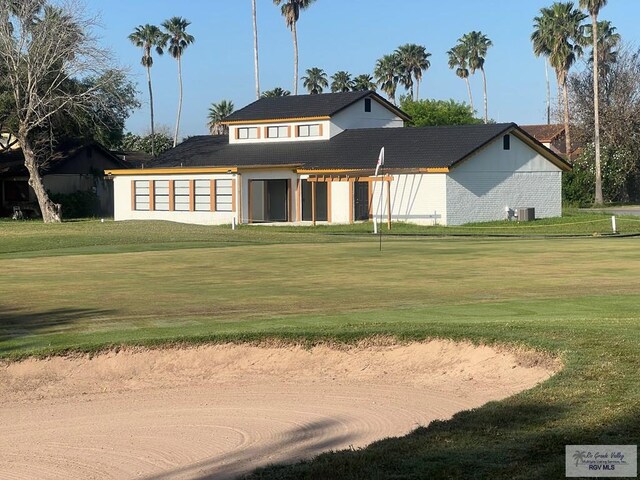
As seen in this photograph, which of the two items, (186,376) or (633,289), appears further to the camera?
(633,289)

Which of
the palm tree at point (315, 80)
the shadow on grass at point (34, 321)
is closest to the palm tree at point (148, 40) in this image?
the palm tree at point (315, 80)

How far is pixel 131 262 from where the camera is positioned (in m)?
30.3

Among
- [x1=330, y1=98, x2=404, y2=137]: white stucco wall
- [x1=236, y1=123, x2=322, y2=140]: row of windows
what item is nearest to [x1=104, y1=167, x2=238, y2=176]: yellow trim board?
[x1=236, y1=123, x2=322, y2=140]: row of windows

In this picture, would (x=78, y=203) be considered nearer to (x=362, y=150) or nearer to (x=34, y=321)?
(x=362, y=150)

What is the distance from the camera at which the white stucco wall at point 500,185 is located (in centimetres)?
5556

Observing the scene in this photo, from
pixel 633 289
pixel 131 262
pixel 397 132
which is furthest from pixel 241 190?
pixel 633 289

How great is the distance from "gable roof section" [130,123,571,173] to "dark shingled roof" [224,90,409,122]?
64.3 inches

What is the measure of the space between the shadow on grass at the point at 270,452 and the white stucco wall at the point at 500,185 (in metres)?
44.4

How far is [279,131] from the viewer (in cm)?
6581

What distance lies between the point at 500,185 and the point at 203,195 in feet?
53.9

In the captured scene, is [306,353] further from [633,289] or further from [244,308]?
[633,289]

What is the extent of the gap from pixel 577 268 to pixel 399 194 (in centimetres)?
2950

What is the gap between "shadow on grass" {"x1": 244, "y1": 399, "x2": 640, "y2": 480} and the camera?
7.81 meters

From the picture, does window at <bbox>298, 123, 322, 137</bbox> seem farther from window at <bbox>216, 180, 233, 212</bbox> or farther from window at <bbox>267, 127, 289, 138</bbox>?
window at <bbox>216, 180, 233, 212</bbox>
